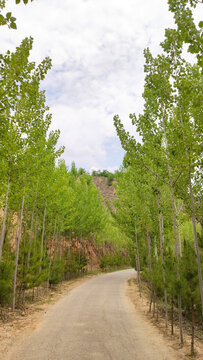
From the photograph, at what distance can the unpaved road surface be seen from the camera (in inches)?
189

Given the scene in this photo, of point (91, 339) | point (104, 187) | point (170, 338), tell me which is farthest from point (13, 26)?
point (104, 187)

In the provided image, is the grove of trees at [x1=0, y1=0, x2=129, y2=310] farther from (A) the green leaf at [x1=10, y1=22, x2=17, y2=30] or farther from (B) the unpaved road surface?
(B) the unpaved road surface

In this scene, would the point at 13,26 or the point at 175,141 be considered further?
the point at 175,141

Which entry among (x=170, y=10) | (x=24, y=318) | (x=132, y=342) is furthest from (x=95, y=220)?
(x=170, y=10)

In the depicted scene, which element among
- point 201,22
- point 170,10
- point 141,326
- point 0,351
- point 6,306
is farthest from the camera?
point 6,306

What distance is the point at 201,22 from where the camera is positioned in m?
2.98

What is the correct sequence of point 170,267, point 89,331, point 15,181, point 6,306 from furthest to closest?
point 6,306 < point 15,181 < point 170,267 < point 89,331

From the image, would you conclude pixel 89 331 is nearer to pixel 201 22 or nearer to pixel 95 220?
pixel 201 22

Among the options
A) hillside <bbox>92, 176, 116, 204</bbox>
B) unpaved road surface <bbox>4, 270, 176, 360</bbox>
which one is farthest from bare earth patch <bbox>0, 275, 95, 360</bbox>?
hillside <bbox>92, 176, 116, 204</bbox>

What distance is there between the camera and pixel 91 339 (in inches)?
223

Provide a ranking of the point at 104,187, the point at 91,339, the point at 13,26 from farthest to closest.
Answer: the point at 104,187, the point at 91,339, the point at 13,26

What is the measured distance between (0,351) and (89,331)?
2.28m

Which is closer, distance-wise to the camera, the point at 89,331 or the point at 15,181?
the point at 89,331

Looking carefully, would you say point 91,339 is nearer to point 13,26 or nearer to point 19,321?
point 19,321
